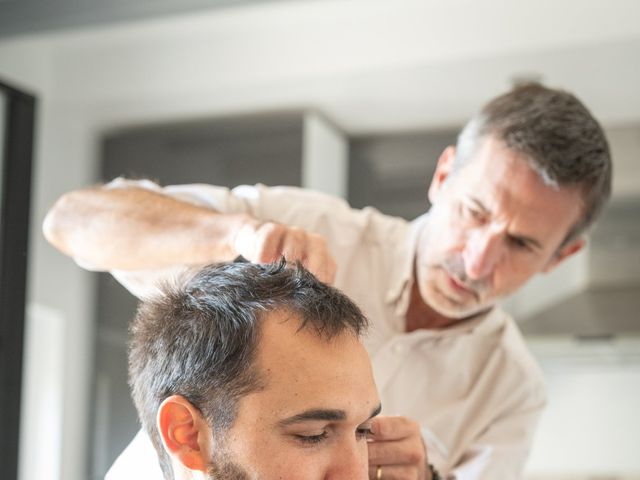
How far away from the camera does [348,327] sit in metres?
0.98

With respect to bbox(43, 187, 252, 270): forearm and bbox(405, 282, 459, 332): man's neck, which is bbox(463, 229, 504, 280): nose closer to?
bbox(405, 282, 459, 332): man's neck

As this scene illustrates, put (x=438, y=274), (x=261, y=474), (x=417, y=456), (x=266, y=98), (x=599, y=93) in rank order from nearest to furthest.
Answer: (x=261, y=474) → (x=417, y=456) → (x=438, y=274) → (x=599, y=93) → (x=266, y=98)

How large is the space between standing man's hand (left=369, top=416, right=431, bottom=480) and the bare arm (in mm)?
177

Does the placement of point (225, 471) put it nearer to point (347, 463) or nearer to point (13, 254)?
point (347, 463)

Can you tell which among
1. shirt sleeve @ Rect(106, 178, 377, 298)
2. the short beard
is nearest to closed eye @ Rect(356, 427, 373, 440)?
the short beard

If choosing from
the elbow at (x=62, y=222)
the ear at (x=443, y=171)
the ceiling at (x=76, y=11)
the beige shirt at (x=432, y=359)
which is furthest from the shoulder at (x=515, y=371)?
the ceiling at (x=76, y=11)

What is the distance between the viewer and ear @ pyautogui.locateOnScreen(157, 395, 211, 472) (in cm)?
93

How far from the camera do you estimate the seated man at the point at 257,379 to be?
0.90 m

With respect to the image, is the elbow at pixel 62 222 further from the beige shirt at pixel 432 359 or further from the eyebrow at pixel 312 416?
the eyebrow at pixel 312 416

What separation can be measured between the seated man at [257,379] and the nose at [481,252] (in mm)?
387

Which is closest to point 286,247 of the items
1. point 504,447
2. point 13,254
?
point 13,254

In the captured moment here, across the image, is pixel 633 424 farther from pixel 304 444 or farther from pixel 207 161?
pixel 304 444

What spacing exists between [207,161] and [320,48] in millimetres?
579

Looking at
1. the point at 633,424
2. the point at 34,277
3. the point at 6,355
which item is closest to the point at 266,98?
the point at 34,277
